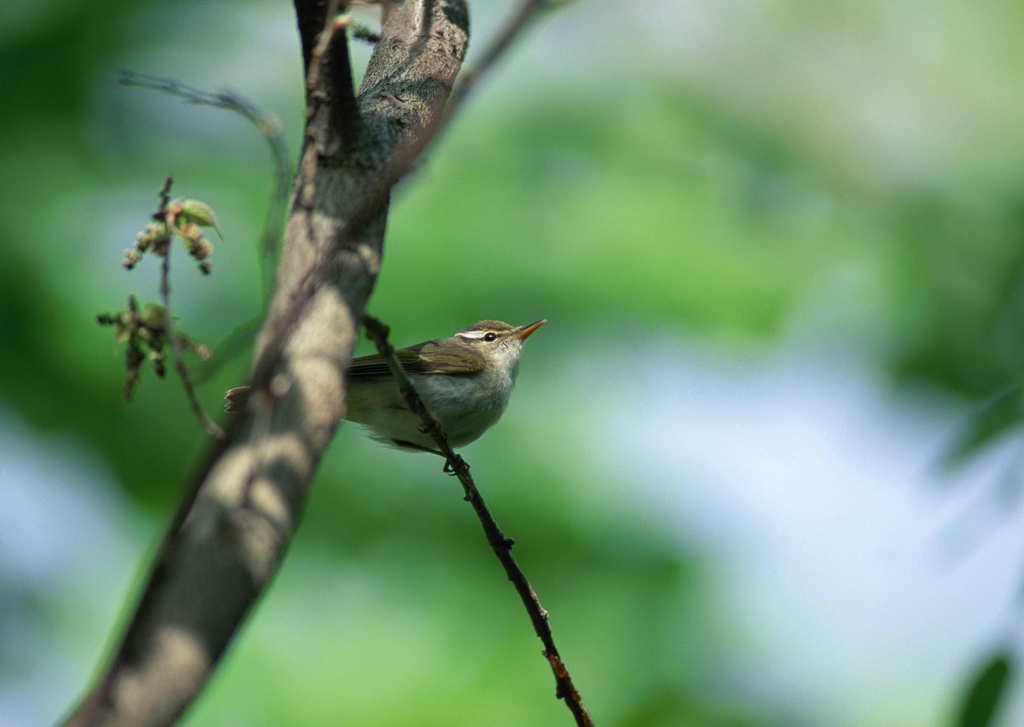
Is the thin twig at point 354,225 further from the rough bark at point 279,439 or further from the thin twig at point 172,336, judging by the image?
the thin twig at point 172,336

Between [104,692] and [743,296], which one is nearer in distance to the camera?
[104,692]

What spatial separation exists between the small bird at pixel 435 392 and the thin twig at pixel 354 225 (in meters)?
3.17

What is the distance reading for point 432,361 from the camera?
5020 mm

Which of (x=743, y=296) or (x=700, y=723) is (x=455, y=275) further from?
(x=700, y=723)

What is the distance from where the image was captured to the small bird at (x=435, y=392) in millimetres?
4668

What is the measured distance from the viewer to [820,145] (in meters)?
10.3

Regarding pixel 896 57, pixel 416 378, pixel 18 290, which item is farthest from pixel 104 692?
pixel 896 57

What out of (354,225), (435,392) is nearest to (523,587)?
(354,225)

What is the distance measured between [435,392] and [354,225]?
364 cm

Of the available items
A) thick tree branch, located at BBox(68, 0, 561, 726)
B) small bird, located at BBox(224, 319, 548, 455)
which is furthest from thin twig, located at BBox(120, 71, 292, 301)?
small bird, located at BBox(224, 319, 548, 455)

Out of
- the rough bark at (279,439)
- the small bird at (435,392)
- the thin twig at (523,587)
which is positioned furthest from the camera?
the small bird at (435,392)

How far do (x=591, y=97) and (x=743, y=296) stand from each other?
2.83 m

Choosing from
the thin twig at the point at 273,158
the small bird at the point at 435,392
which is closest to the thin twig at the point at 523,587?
the thin twig at the point at 273,158

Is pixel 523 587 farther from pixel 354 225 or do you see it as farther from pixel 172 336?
pixel 354 225
